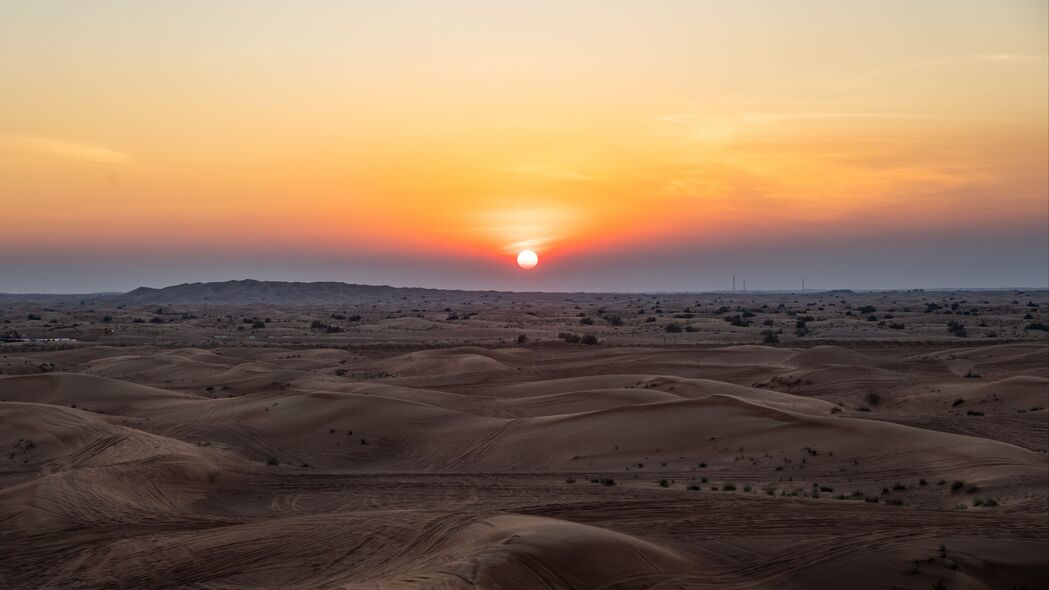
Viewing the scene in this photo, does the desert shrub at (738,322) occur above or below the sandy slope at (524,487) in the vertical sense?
above

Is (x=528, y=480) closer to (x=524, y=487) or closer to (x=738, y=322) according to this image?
(x=524, y=487)

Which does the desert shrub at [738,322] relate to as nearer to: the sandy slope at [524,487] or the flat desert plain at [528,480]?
the flat desert plain at [528,480]

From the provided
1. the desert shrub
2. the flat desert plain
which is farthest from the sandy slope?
the desert shrub

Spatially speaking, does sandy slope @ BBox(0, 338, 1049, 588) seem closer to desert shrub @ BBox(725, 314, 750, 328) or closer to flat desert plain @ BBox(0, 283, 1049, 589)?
flat desert plain @ BBox(0, 283, 1049, 589)

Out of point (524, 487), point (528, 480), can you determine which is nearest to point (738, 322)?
point (528, 480)

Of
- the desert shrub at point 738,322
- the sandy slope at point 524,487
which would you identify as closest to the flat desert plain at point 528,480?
the sandy slope at point 524,487

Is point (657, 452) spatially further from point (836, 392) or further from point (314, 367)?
point (314, 367)

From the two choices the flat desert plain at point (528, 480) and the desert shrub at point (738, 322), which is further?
the desert shrub at point (738, 322)

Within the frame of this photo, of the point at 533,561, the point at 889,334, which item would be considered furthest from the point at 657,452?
the point at 889,334
